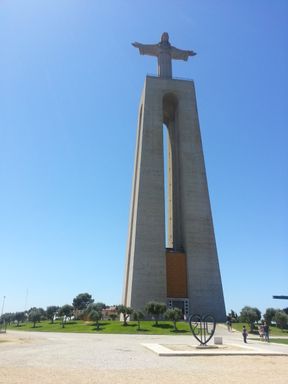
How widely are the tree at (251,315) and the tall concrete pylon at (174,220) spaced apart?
19.9ft

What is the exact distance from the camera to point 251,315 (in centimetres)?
2886

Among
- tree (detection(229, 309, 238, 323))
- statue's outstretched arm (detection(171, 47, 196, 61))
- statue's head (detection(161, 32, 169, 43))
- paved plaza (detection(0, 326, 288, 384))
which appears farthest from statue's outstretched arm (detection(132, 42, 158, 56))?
paved plaza (detection(0, 326, 288, 384))

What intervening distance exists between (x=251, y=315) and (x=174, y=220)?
16095 mm

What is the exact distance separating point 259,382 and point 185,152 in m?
34.0

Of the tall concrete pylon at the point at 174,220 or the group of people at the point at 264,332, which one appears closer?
the group of people at the point at 264,332

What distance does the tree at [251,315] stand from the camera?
1136 inches

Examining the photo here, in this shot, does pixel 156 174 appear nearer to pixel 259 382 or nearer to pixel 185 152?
pixel 185 152

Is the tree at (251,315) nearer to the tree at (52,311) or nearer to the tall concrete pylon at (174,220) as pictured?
the tall concrete pylon at (174,220)

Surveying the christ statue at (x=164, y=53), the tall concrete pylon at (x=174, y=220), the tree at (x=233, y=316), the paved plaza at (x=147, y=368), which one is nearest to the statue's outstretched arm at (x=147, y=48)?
the christ statue at (x=164, y=53)

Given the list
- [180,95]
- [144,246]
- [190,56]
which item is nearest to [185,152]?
[180,95]

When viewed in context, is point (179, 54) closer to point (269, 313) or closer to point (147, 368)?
point (269, 313)

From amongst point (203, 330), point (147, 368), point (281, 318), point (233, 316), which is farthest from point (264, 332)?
point (233, 316)

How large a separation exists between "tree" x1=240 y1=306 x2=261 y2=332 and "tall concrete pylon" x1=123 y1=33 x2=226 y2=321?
6060 millimetres

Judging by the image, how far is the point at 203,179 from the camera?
1601 inches
